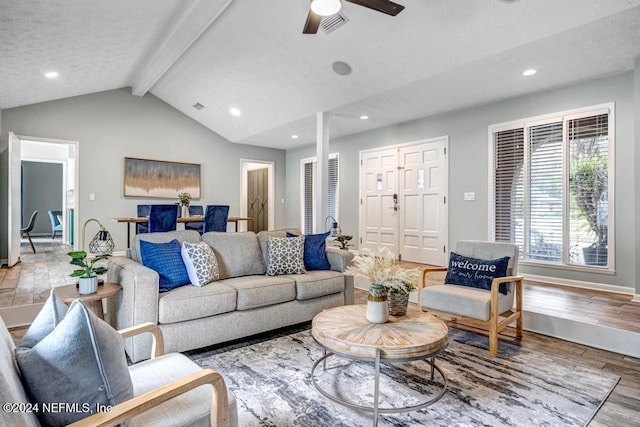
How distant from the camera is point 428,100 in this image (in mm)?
5051

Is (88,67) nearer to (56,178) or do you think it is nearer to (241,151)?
(241,151)

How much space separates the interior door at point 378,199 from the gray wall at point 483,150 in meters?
0.20

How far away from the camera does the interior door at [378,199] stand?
6.38 m

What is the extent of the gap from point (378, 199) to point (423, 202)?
97cm

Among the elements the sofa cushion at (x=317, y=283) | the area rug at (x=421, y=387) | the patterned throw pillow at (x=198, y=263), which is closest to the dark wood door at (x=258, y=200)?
the sofa cushion at (x=317, y=283)

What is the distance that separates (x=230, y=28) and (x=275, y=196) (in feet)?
15.8

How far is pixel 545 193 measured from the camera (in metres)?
4.62

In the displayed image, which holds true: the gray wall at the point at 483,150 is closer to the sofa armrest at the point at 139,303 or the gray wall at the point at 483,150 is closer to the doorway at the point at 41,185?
the sofa armrest at the point at 139,303

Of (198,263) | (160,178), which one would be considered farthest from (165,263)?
(160,178)

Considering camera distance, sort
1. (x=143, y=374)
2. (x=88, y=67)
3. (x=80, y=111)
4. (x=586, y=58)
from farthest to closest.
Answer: (x=80, y=111)
(x=88, y=67)
(x=586, y=58)
(x=143, y=374)

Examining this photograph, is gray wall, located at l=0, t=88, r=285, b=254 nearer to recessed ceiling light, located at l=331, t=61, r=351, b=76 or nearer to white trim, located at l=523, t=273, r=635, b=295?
recessed ceiling light, located at l=331, t=61, r=351, b=76

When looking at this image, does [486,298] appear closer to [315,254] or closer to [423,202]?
[315,254]

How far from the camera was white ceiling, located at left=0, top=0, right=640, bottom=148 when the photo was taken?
10.5 ft

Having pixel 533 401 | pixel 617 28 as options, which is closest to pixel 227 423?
pixel 533 401
